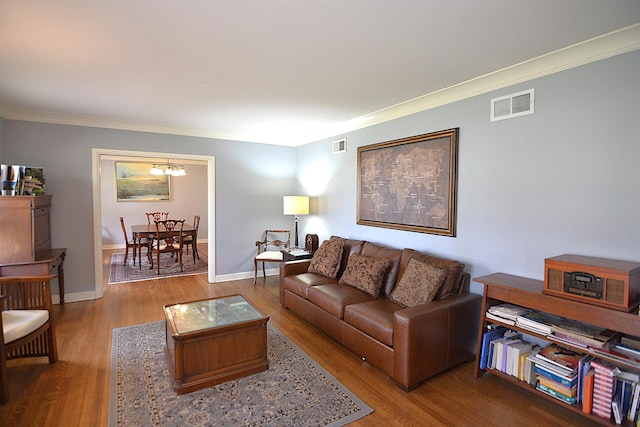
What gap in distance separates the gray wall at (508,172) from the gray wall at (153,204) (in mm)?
4207

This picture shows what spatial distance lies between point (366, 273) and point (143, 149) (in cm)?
368

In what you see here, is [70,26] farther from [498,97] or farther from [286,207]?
[286,207]

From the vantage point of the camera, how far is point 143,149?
15.6 ft

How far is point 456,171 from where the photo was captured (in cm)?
311

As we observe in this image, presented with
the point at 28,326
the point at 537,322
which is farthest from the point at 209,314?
the point at 537,322

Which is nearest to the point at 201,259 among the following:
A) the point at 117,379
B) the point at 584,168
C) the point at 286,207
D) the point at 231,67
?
the point at 286,207

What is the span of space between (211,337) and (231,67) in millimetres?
2131

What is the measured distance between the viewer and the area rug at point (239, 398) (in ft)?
6.95

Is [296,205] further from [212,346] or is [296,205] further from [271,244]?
[212,346]

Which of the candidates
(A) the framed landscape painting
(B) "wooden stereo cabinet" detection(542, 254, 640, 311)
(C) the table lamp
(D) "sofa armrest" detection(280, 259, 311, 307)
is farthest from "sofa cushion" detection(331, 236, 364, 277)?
(A) the framed landscape painting

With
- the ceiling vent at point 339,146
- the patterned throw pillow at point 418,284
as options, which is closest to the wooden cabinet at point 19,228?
the ceiling vent at point 339,146

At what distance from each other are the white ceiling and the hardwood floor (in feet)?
7.99

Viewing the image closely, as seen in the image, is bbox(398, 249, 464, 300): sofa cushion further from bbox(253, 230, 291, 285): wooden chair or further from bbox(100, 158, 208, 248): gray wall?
bbox(100, 158, 208, 248): gray wall

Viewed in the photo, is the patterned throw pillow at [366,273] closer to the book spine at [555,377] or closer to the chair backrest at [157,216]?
the book spine at [555,377]
